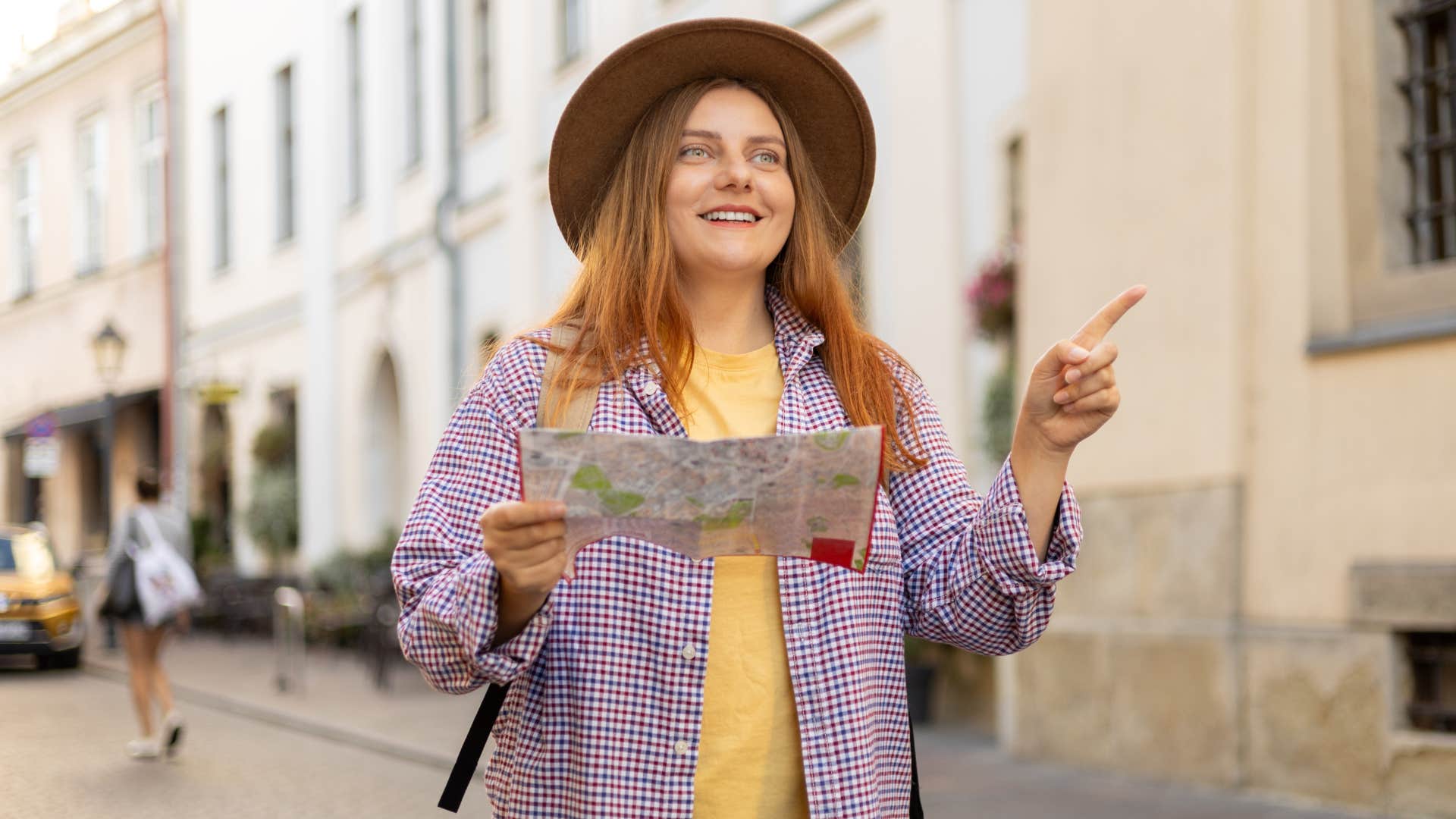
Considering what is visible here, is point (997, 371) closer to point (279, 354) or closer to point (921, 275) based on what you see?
point (921, 275)

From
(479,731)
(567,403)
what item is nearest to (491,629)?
(479,731)

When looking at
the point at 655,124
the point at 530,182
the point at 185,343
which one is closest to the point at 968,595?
the point at 655,124

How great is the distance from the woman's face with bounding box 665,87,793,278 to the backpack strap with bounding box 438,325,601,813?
283 mm

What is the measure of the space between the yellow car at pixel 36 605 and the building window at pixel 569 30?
7553 mm

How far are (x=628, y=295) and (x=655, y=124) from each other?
0.29 metres

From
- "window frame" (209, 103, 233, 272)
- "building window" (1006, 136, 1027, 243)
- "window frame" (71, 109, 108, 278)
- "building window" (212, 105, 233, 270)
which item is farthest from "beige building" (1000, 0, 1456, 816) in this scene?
"window frame" (71, 109, 108, 278)

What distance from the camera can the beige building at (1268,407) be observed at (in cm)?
689

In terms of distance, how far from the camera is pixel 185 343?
27688 mm

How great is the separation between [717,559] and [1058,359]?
0.54m

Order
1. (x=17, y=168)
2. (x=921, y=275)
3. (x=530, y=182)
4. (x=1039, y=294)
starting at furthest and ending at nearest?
1. (x=17, y=168)
2. (x=530, y=182)
3. (x=921, y=275)
4. (x=1039, y=294)

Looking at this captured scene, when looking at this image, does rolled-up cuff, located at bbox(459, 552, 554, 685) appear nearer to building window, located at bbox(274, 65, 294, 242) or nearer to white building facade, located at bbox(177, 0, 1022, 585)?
white building facade, located at bbox(177, 0, 1022, 585)

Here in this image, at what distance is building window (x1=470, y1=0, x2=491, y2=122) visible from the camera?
18.6 metres

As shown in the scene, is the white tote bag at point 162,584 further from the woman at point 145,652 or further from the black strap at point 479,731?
the black strap at point 479,731

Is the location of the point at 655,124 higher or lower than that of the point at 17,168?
lower
